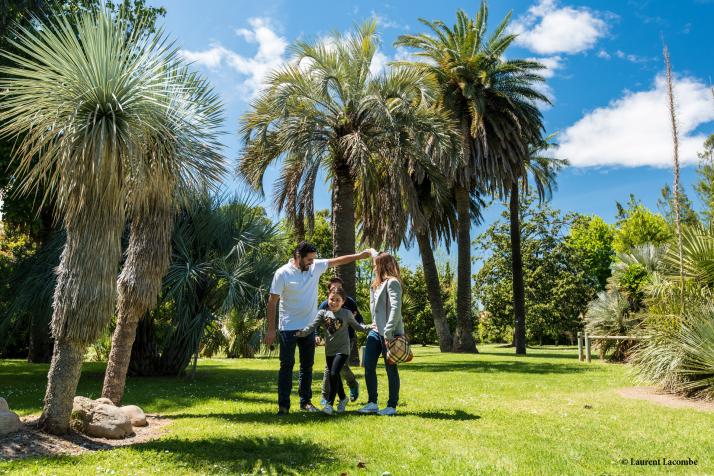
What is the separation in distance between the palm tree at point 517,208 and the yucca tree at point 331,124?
1229cm

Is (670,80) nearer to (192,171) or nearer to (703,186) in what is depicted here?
(192,171)

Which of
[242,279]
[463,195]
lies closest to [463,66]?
[463,195]

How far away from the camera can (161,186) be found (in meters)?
7.00

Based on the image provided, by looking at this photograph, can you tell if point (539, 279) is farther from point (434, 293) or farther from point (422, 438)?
point (422, 438)

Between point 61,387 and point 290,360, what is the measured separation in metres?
2.54

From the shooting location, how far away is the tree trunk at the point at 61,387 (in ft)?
19.2

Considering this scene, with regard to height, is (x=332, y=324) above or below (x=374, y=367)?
above

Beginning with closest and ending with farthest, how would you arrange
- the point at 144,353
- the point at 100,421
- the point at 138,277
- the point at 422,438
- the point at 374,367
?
the point at 422,438
the point at 100,421
the point at 374,367
the point at 138,277
the point at 144,353

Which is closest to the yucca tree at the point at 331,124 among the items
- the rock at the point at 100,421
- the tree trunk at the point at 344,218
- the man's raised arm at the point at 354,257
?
the tree trunk at the point at 344,218

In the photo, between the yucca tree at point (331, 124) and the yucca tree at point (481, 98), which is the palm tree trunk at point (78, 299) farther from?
the yucca tree at point (481, 98)

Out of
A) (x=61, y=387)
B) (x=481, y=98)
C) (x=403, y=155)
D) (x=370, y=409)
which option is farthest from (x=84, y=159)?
(x=481, y=98)

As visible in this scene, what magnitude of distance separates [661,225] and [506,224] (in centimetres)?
1282

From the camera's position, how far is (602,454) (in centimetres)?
503

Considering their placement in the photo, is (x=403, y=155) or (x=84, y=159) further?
(x=403, y=155)
